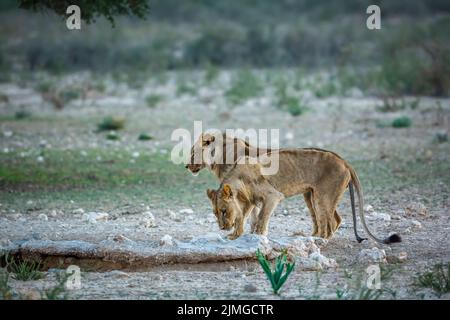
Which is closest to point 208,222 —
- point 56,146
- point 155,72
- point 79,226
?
point 79,226

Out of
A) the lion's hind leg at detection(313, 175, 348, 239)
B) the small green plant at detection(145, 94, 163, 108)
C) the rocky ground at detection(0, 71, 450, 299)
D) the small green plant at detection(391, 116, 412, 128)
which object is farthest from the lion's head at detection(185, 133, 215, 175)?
the small green plant at detection(145, 94, 163, 108)

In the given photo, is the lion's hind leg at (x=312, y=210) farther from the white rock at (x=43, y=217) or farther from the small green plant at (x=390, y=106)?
the small green plant at (x=390, y=106)

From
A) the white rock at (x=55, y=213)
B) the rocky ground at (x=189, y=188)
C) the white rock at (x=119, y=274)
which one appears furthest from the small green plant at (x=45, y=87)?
the white rock at (x=119, y=274)

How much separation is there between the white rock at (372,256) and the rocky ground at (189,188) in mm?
13

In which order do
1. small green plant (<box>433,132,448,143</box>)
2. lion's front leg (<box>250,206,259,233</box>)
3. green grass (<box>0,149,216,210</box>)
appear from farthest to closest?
small green plant (<box>433,132,448,143</box>) < green grass (<box>0,149,216,210</box>) < lion's front leg (<box>250,206,259,233</box>)

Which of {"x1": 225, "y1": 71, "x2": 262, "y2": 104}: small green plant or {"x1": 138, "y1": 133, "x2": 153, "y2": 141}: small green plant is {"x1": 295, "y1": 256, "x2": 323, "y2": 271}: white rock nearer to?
{"x1": 138, "y1": 133, "x2": 153, "y2": 141}: small green plant

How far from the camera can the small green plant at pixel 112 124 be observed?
17766 millimetres

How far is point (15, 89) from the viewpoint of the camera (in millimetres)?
25734

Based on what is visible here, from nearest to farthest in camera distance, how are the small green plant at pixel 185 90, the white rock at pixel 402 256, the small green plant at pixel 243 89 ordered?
1. the white rock at pixel 402 256
2. the small green plant at pixel 243 89
3. the small green plant at pixel 185 90

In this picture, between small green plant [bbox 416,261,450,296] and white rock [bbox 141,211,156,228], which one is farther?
white rock [bbox 141,211,156,228]

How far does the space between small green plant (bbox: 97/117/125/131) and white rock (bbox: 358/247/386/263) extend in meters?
10.2

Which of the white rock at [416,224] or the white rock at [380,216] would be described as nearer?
the white rock at [416,224]

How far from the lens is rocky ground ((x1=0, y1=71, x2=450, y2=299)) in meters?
7.59

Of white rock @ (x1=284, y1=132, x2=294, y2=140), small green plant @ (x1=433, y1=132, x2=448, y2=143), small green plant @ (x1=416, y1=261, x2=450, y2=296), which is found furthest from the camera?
white rock @ (x1=284, y1=132, x2=294, y2=140)
